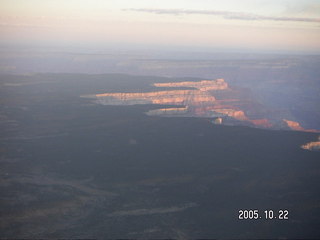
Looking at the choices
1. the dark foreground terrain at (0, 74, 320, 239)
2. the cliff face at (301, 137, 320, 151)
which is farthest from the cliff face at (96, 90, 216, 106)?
the cliff face at (301, 137, 320, 151)

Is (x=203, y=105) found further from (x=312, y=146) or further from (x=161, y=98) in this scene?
(x=312, y=146)

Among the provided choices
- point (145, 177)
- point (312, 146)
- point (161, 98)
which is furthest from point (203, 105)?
point (145, 177)

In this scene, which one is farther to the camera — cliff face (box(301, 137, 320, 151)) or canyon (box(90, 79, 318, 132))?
canyon (box(90, 79, 318, 132))

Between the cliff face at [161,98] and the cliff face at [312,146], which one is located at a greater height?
the cliff face at [161,98]

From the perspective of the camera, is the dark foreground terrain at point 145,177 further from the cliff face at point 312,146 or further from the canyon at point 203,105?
the canyon at point 203,105

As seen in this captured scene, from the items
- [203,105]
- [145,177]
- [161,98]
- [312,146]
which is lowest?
[145,177]

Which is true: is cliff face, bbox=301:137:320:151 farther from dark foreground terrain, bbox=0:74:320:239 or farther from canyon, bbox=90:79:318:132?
canyon, bbox=90:79:318:132

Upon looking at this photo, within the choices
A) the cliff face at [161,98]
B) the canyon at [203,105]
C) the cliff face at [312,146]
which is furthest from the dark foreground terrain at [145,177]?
the cliff face at [161,98]

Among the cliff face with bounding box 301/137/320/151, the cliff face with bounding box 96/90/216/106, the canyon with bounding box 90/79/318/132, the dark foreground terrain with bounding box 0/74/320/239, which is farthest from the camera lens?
the cliff face with bounding box 96/90/216/106

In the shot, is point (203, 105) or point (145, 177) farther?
point (203, 105)

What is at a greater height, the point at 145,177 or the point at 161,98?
the point at 161,98
